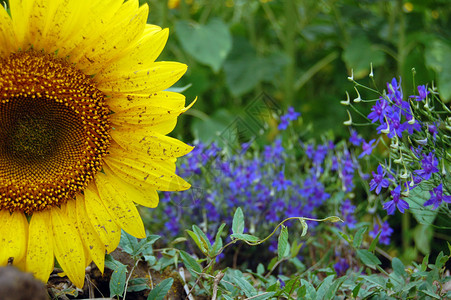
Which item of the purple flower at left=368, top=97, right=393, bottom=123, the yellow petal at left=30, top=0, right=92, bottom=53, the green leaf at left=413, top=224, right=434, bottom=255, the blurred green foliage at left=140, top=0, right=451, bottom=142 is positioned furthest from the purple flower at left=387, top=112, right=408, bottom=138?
the blurred green foliage at left=140, top=0, right=451, bottom=142

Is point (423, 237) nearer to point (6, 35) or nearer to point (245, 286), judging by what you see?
point (245, 286)

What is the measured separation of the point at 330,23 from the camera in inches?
118

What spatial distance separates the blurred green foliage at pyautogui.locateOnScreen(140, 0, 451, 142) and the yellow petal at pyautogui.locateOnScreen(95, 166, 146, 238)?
3.58ft

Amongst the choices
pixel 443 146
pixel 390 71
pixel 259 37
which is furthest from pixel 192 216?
pixel 259 37

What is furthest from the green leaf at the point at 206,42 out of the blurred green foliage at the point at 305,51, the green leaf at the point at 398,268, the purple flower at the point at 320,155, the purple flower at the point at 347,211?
the green leaf at the point at 398,268

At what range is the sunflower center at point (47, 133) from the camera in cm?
93

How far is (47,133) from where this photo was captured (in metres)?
1.01

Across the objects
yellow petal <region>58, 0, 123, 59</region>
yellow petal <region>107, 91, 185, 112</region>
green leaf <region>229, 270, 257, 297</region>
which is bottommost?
green leaf <region>229, 270, 257, 297</region>

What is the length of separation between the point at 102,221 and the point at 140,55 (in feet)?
1.04

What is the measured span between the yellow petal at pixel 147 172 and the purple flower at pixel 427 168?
1.42 ft

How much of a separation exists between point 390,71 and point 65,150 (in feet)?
7.40

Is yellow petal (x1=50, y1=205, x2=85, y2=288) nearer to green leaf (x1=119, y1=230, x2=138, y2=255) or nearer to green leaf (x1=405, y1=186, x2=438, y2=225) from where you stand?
green leaf (x1=119, y1=230, x2=138, y2=255)

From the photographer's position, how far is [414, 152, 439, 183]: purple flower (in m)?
0.90

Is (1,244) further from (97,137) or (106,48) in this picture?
(106,48)
